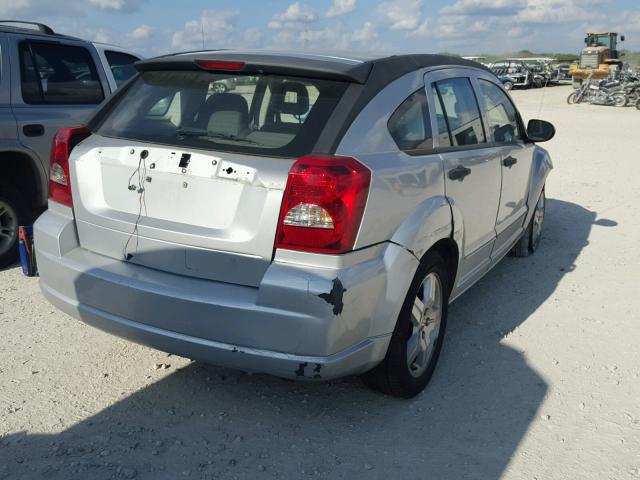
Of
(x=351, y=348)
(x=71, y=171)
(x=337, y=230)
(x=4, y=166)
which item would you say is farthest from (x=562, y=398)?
(x=4, y=166)

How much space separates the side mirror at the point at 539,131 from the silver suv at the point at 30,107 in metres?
3.90

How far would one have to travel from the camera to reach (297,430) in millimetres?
3131

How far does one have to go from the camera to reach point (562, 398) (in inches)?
138

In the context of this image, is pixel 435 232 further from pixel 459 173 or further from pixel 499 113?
pixel 499 113

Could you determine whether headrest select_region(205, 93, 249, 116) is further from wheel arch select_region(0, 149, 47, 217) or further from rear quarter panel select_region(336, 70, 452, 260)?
wheel arch select_region(0, 149, 47, 217)

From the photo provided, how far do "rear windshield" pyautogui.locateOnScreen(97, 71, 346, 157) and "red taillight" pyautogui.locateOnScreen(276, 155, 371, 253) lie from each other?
0.15m

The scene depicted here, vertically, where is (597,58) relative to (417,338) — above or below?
above

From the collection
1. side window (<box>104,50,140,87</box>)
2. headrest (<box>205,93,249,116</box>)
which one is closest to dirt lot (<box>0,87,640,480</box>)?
headrest (<box>205,93,249,116</box>)

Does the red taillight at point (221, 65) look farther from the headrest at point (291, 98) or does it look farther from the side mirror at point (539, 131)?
the side mirror at point (539, 131)

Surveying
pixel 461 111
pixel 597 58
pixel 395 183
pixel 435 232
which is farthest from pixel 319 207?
pixel 597 58

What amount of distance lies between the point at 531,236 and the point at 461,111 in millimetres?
2533

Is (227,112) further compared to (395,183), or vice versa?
(227,112)

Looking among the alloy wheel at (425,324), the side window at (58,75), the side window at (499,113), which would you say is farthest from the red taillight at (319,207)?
the side window at (58,75)

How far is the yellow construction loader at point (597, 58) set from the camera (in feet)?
113
